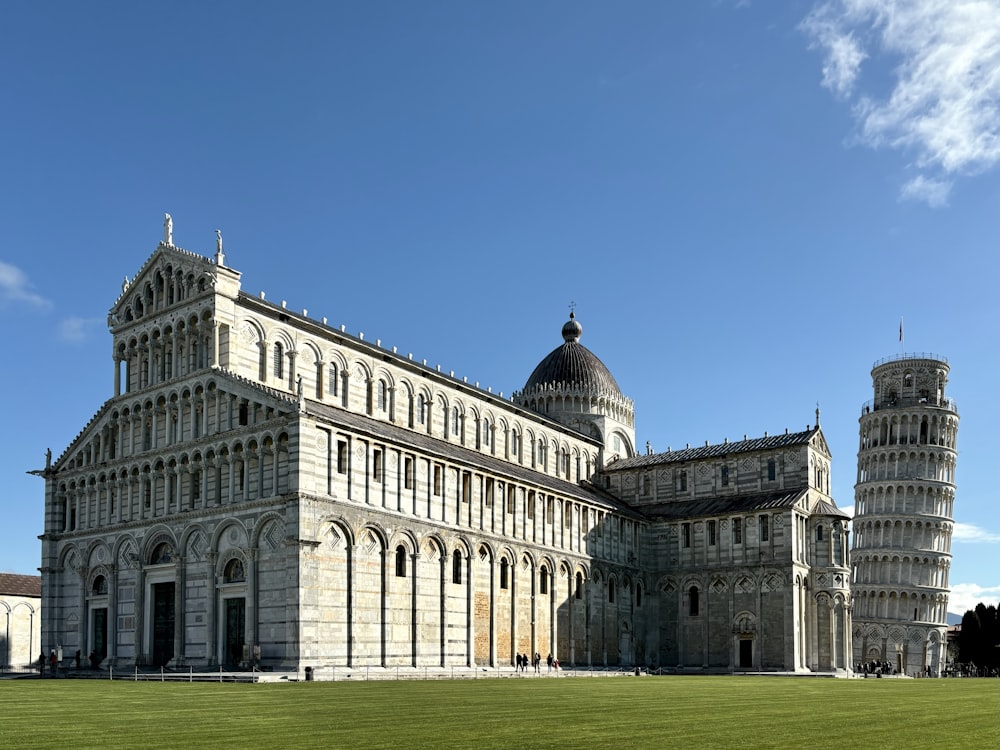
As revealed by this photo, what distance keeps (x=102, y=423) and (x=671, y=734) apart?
50228 millimetres

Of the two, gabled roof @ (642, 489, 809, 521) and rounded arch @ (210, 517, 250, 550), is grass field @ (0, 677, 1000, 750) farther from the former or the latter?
gabled roof @ (642, 489, 809, 521)

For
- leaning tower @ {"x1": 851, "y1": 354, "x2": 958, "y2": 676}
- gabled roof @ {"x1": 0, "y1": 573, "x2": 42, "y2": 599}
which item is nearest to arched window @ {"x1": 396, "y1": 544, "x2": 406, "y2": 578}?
gabled roof @ {"x1": 0, "y1": 573, "x2": 42, "y2": 599}

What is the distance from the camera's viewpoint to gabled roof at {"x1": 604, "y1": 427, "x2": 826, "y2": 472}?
78.7m

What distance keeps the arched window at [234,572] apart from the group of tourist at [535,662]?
1705 cm

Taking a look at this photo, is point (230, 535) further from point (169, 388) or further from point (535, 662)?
point (535, 662)

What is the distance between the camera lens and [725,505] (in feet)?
257

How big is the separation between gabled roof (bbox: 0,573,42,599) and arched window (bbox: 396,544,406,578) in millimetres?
32168

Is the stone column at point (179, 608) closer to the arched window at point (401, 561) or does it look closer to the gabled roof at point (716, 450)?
the arched window at point (401, 561)

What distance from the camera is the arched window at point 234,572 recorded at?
2052 inches

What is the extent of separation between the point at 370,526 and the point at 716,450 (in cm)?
3735

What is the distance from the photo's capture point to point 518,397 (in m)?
92.7

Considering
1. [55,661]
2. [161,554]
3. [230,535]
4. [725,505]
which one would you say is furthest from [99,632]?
[725,505]

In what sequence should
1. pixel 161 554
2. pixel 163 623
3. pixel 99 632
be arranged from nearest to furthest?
pixel 163 623 < pixel 161 554 < pixel 99 632

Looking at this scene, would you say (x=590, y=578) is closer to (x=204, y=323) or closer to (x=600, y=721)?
(x=204, y=323)
